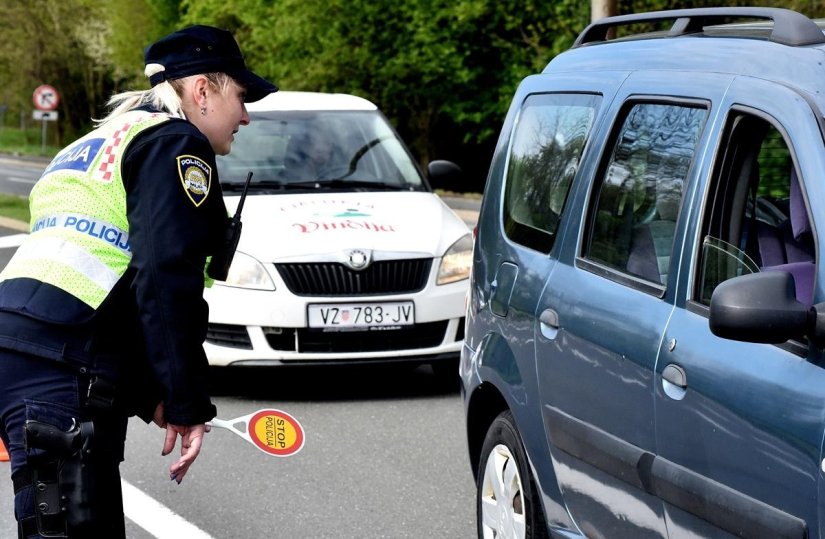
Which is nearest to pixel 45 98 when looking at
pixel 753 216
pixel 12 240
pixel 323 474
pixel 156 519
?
pixel 12 240

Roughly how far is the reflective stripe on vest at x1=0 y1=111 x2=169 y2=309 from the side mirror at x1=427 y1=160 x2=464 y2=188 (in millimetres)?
5851

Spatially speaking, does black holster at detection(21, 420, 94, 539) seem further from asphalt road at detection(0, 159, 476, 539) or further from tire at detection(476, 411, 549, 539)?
asphalt road at detection(0, 159, 476, 539)

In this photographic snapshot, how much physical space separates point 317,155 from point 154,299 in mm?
6077

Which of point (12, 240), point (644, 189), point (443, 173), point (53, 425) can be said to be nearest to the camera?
point (53, 425)

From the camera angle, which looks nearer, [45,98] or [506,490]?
[506,490]

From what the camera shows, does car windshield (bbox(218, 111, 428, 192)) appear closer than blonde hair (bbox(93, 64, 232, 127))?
No

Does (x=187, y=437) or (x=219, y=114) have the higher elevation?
(x=219, y=114)

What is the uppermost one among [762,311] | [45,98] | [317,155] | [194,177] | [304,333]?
[194,177]

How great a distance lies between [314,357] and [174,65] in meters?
4.68

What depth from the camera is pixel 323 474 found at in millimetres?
6535

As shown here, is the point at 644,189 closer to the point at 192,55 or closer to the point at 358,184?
Answer: the point at 192,55

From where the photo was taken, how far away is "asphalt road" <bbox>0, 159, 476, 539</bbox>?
18.7 feet

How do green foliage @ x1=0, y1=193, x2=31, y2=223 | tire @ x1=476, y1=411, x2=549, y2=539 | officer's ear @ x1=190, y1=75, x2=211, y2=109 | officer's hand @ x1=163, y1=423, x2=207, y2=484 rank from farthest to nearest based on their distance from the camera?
green foliage @ x1=0, y1=193, x2=31, y2=223
tire @ x1=476, y1=411, x2=549, y2=539
officer's ear @ x1=190, y1=75, x2=211, y2=109
officer's hand @ x1=163, y1=423, x2=207, y2=484

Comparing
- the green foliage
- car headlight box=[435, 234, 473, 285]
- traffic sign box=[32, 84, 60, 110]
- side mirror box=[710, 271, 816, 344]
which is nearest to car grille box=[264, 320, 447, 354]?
car headlight box=[435, 234, 473, 285]
